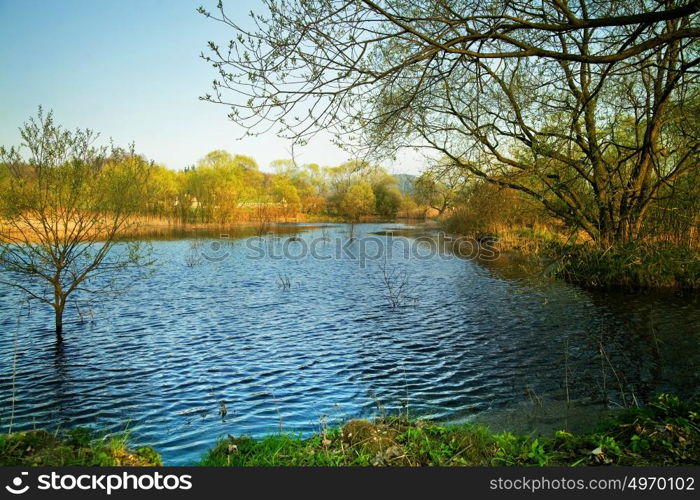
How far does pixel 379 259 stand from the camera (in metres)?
28.4

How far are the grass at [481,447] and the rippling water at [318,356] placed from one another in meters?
1.15

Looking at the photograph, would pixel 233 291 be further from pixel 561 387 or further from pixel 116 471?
pixel 116 471

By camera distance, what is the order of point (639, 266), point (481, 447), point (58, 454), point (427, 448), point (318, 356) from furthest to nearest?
point (639, 266) → point (318, 356) → point (481, 447) → point (427, 448) → point (58, 454)

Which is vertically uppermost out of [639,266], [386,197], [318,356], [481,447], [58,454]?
[386,197]

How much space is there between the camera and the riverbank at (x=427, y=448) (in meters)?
4.30

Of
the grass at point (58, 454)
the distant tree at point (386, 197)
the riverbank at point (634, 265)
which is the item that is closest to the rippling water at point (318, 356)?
the riverbank at point (634, 265)

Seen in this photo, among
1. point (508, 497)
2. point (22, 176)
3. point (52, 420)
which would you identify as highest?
point (22, 176)

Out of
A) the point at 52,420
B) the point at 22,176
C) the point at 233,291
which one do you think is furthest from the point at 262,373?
the point at 233,291

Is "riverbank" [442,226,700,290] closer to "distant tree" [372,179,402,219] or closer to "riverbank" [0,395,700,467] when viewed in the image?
"riverbank" [0,395,700,467]

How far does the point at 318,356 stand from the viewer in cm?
990

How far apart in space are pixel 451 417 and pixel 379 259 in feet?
71.1

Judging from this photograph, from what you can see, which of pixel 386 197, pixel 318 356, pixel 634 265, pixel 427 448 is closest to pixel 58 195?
pixel 318 356

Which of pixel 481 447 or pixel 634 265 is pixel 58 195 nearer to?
pixel 481 447

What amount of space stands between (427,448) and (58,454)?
10.7 feet
